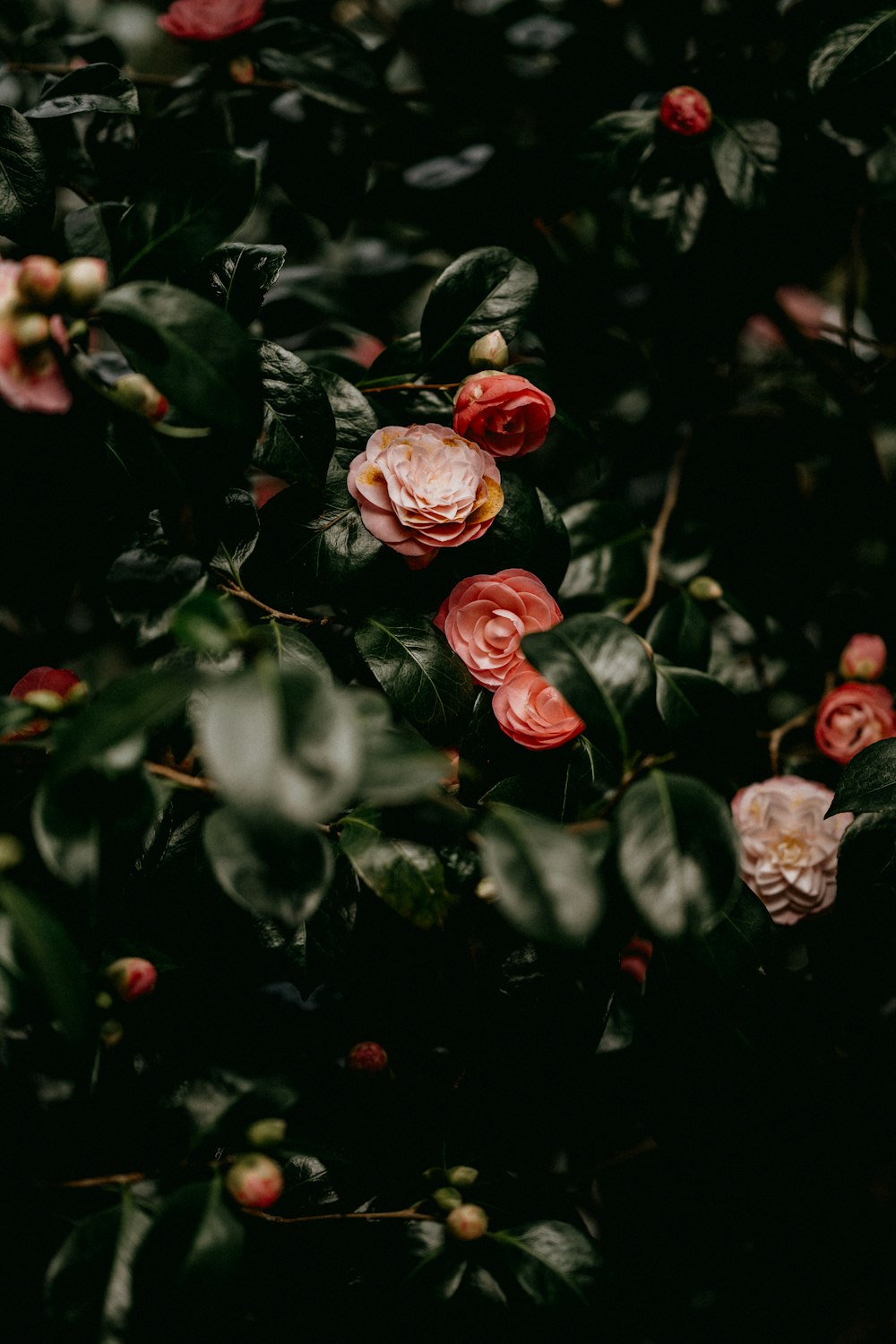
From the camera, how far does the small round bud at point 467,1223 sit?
72cm

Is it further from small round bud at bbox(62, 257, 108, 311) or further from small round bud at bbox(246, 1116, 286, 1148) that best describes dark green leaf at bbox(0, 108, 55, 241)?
small round bud at bbox(246, 1116, 286, 1148)

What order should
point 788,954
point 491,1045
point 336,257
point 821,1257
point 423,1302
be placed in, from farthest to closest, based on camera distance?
point 336,257 → point 821,1257 → point 788,954 → point 491,1045 → point 423,1302

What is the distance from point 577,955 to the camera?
763 millimetres

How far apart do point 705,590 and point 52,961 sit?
2.72 feet

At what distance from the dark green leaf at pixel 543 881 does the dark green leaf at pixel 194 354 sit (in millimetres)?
330

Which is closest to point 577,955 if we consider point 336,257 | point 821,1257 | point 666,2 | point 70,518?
point 70,518

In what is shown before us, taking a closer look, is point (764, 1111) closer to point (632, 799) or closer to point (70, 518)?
point (632, 799)

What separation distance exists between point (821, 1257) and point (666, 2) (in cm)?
174

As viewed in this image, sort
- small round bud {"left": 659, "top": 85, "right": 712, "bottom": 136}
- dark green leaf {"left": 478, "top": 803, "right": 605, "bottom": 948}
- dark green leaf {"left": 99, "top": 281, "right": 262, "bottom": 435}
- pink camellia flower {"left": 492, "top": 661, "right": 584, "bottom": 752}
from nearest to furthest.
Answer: dark green leaf {"left": 478, "top": 803, "right": 605, "bottom": 948} < dark green leaf {"left": 99, "top": 281, "right": 262, "bottom": 435} < pink camellia flower {"left": 492, "top": 661, "right": 584, "bottom": 752} < small round bud {"left": 659, "top": 85, "right": 712, "bottom": 136}

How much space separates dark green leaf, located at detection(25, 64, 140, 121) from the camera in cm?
80

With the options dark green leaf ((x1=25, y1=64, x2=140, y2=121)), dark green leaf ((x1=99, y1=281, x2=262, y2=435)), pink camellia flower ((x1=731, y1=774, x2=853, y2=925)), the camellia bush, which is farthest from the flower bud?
pink camellia flower ((x1=731, y1=774, x2=853, y2=925))

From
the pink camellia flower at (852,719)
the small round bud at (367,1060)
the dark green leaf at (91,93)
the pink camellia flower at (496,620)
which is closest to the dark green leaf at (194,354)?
the pink camellia flower at (496,620)

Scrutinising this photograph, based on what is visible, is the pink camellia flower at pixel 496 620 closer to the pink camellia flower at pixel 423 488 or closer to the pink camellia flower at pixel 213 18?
the pink camellia flower at pixel 423 488

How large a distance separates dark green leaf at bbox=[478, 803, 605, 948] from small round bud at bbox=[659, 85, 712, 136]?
2.94 feet
